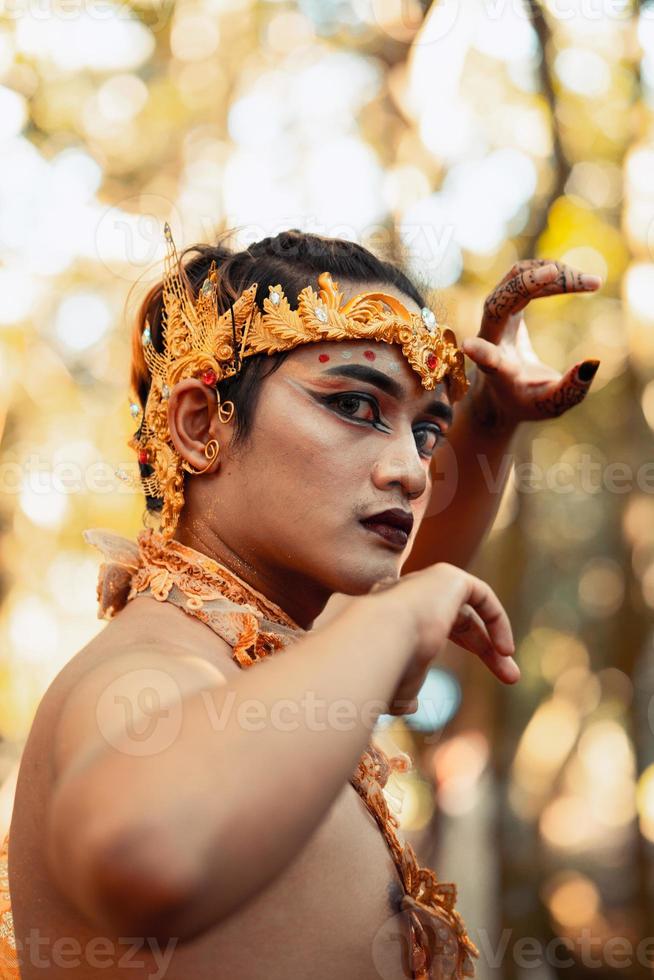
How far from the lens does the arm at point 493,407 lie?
3.09 metres

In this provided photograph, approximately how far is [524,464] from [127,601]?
7.84m

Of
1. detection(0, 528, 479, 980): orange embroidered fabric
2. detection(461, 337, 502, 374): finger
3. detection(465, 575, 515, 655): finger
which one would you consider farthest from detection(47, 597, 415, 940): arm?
detection(461, 337, 502, 374): finger

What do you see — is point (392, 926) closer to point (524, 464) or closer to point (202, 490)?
point (202, 490)

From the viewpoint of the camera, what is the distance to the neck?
8.86ft

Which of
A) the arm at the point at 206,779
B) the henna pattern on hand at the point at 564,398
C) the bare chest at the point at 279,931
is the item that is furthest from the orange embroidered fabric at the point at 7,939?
the henna pattern on hand at the point at 564,398

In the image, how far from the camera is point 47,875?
7.22ft

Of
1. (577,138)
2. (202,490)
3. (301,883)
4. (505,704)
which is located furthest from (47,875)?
(577,138)

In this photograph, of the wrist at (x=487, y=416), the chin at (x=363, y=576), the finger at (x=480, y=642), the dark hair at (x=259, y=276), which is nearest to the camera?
the finger at (x=480, y=642)

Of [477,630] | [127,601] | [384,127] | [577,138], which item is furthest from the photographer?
[577,138]

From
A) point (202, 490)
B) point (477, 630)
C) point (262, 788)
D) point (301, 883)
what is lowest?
point (301, 883)

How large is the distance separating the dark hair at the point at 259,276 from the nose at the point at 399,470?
1.22 ft

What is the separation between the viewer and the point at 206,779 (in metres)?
1.55

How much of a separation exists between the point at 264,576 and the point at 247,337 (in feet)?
2.13

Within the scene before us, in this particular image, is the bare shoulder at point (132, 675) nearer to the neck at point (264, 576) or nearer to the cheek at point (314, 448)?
the neck at point (264, 576)
